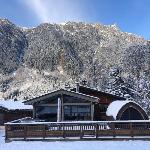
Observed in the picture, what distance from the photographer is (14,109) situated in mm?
53031

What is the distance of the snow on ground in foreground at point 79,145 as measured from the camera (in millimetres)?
23062

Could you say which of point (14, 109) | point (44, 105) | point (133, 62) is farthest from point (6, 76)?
Answer: point (44, 105)

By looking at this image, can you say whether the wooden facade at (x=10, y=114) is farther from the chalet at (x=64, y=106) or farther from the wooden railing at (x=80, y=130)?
the wooden railing at (x=80, y=130)

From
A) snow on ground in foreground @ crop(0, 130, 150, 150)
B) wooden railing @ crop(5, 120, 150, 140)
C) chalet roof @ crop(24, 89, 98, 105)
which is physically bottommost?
snow on ground in foreground @ crop(0, 130, 150, 150)

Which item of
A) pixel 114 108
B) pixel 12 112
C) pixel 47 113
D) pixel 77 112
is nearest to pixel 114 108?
pixel 114 108

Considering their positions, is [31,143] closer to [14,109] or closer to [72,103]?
[72,103]

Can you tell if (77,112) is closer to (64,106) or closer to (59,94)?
(64,106)

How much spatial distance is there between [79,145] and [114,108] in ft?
47.4

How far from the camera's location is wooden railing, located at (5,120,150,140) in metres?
26.6

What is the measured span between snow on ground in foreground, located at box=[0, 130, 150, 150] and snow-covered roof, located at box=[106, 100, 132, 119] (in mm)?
12086

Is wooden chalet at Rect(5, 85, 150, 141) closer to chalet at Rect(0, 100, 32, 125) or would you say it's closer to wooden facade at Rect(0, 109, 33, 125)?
chalet at Rect(0, 100, 32, 125)

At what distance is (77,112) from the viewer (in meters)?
34.7

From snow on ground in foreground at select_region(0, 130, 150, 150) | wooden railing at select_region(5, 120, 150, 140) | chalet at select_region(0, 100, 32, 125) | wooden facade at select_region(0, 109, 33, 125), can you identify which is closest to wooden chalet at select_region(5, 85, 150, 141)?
wooden railing at select_region(5, 120, 150, 140)

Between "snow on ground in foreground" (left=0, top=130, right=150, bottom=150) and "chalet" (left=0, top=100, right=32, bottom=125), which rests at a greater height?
"chalet" (left=0, top=100, right=32, bottom=125)
